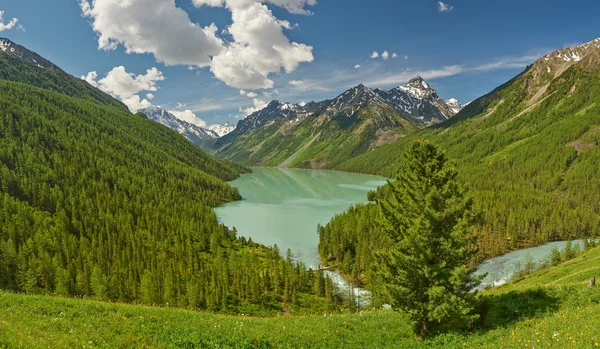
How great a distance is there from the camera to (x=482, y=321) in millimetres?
23281

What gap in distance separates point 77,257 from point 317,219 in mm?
104746

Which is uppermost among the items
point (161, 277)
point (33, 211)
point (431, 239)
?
point (33, 211)

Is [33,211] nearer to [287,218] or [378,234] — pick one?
[287,218]

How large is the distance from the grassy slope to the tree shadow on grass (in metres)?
0.06

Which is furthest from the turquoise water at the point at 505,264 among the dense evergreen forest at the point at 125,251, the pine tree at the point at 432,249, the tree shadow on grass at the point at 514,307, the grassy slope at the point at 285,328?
the pine tree at the point at 432,249

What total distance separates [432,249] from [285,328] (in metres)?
12.4

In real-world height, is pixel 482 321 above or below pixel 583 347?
below

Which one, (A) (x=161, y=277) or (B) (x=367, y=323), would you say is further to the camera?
(A) (x=161, y=277)

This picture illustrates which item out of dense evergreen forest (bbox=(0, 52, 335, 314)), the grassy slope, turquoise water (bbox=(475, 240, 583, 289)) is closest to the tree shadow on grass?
the grassy slope

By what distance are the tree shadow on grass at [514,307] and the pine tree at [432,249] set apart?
2.41 metres

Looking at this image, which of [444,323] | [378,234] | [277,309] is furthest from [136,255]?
[444,323]

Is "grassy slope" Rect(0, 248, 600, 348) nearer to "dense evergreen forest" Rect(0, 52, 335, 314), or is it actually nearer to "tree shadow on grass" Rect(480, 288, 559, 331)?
"tree shadow on grass" Rect(480, 288, 559, 331)

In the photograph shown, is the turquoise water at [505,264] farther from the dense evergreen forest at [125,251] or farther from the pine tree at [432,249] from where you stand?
the pine tree at [432,249]

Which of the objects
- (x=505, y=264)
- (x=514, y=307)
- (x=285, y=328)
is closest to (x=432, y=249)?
(x=514, y=307)
